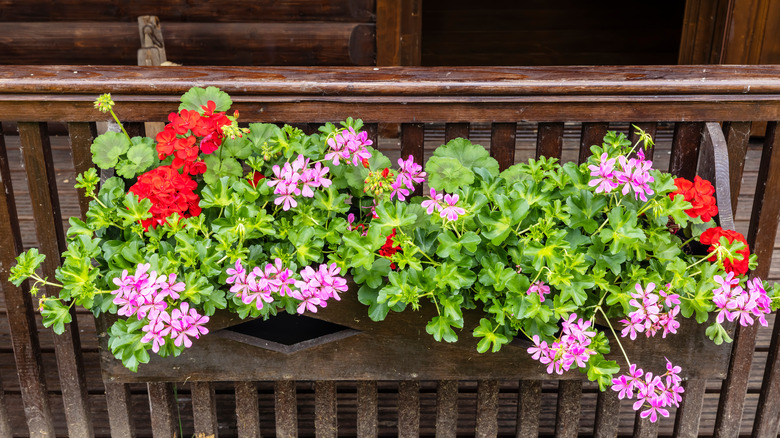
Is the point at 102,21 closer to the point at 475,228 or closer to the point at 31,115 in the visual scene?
the point at 31,115

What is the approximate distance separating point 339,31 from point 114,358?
2.26 metres

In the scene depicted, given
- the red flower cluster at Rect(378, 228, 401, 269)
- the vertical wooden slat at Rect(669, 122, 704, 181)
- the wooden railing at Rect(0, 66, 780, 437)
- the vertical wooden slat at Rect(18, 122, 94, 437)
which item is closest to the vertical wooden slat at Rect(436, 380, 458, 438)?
the wooden railing at Rect(0, 66, 780, 437)

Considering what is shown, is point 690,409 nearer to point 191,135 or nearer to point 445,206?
point 445,206

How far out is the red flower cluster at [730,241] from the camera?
1139mm

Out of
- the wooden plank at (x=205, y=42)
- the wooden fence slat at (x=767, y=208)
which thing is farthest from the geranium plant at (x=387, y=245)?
the wooden plank at (x=205, y=42)

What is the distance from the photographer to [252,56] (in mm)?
3271

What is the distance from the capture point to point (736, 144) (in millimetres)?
1336

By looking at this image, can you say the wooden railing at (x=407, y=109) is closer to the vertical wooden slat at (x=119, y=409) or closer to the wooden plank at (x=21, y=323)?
the wooden plank at (x=21, y=323)

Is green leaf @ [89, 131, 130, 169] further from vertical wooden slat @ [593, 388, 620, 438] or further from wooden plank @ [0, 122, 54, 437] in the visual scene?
vertical wooden slat @ [593, 388, 620, 438]

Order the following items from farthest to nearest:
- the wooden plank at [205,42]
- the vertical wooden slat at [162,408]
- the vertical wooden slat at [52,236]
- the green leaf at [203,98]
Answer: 1. the wooden plank at [205,42]
2. the vertical wooden slat at [162,408]
3. the vertical wooden slat at [52,236]
4. the green leaf at [203,98]

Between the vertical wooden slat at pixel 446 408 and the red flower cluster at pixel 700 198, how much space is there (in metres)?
0.62

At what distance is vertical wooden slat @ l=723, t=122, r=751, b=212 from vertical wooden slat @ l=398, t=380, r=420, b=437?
760mm

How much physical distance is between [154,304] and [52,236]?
43 centimetres

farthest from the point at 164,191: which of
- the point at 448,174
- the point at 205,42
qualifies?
the point at 205,42
